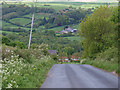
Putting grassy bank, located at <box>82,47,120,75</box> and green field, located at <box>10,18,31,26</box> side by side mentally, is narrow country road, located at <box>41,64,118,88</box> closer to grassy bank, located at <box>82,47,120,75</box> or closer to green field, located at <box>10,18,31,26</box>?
grassy bank, located at <box>82,47,120,75</box>

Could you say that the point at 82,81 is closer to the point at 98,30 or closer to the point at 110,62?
the point at 110,62

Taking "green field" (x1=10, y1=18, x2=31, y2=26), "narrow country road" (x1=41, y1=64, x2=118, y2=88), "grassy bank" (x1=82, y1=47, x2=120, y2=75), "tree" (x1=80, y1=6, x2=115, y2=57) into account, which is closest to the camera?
"narrow country road" (x1=41, y1=64, x2=118, y2=88)

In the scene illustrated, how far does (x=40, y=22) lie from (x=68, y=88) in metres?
179

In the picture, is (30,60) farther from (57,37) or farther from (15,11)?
(15,11)

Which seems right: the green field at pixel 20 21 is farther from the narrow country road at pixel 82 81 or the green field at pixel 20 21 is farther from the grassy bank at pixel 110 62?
the narrow country road at pixel 82 81

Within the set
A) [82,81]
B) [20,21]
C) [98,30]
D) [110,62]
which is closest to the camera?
[82,81]

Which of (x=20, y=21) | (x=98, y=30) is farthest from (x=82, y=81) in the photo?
(x=20, y=21)

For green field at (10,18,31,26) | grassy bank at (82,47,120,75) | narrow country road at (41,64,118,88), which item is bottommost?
green field at (10,18,31,26)

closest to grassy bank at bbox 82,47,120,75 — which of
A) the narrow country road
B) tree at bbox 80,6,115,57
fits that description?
the narrow country road

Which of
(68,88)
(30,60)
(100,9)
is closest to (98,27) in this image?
(100,9)

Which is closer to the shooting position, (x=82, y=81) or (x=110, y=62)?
(x=82, y=81)

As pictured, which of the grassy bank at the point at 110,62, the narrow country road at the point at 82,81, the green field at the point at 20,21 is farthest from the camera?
the green field at the point at 20,21

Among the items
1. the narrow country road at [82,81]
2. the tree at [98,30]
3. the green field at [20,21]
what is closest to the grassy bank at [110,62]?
the narrow country road at [82,81]

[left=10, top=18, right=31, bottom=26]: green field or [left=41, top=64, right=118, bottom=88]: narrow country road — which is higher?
[left=41, top=64, right=118, bottom=88]: narrow country road
